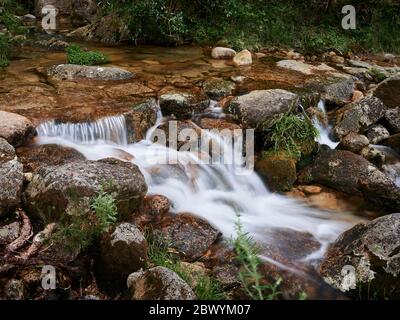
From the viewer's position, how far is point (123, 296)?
11.8ft

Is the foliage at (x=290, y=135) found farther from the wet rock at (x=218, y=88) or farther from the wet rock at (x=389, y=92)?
the wet rock at (x=389, y=92)

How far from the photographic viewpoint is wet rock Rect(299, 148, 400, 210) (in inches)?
Answer: 213

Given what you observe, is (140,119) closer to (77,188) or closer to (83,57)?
(77,188)

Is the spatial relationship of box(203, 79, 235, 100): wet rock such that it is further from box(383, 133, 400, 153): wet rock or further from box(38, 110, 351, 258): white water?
box(383, 133, 400, 153): wet rock

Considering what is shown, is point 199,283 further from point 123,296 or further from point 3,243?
point 3,243

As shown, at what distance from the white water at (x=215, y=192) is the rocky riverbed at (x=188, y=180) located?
0.02 meters

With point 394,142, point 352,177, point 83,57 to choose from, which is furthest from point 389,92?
point 83,57

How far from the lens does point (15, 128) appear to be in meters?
5.04

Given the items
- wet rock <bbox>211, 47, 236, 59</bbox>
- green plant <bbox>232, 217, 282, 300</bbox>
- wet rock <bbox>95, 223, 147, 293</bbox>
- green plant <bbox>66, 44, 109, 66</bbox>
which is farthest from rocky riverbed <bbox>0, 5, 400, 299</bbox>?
green plant <bbox>232, 217, 282, 300</bbox>

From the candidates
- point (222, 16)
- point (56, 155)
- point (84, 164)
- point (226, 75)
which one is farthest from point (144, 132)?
point (222, 16)

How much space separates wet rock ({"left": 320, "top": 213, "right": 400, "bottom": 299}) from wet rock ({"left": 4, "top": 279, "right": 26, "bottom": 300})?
2672mm

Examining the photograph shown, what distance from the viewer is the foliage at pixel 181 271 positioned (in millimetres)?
3633

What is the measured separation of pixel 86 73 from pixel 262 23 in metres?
5.46

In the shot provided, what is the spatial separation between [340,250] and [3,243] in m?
3.19
